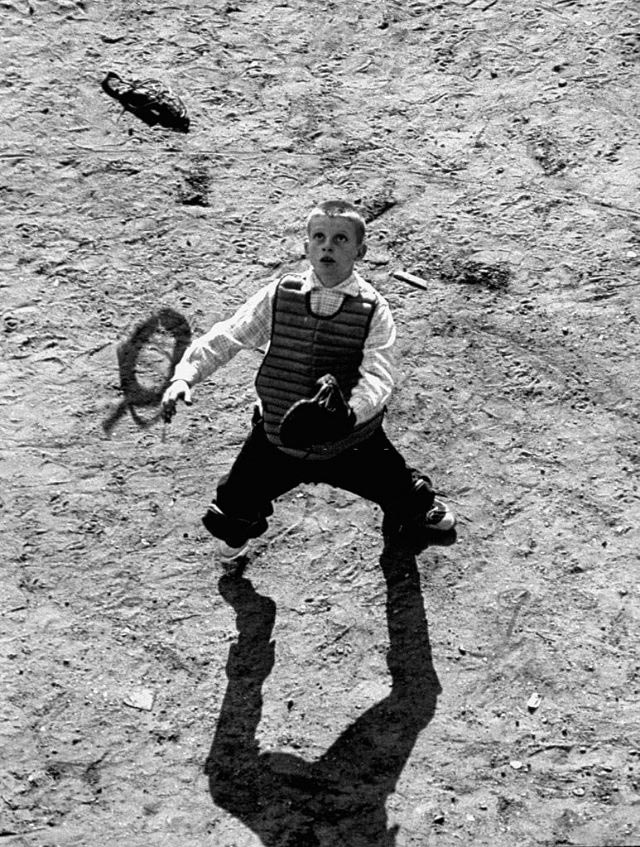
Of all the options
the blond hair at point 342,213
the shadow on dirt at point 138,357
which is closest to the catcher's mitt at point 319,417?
the blond hair at point 342,213

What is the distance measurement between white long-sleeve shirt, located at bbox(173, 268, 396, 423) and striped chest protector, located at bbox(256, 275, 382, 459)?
4 centimetres

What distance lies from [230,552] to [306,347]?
124 cm

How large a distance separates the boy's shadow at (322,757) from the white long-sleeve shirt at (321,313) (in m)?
1.19

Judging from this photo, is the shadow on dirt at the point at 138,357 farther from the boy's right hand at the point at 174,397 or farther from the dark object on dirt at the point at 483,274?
the dark object on dirt at the point at 483,274

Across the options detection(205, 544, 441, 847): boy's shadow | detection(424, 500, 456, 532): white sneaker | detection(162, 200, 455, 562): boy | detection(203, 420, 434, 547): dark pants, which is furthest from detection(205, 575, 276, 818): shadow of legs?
detection(424, 500, 456, 532): white sneaker

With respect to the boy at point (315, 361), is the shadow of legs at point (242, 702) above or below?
below

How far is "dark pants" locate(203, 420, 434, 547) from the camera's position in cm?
673

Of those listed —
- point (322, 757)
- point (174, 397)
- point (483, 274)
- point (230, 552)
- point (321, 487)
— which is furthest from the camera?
point (483, 274)

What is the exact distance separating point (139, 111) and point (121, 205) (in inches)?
32.5

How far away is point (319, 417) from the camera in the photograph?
6.16 metres

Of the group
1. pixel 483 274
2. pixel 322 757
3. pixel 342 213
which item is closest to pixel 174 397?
pixel 342 213

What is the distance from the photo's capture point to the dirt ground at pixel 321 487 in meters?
6.52

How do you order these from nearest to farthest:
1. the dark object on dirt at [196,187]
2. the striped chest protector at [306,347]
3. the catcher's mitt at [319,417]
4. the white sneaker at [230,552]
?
1. the catcher's mitt at [319,417]
2. the striped chest protector at [306,347]
3. the white sneaker at [230,552]
4. the dark object on dirt at [196,187]

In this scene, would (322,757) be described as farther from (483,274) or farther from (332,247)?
(483,274)
